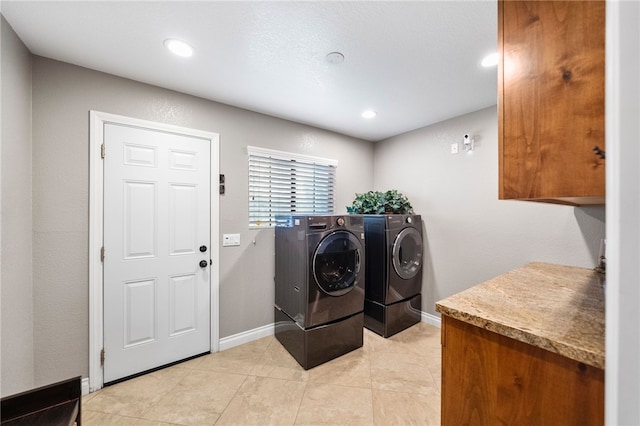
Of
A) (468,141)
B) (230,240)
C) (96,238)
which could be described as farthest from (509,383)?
(96,238)

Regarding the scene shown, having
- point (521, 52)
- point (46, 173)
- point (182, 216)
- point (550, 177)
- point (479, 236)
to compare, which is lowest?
point (479, 236)

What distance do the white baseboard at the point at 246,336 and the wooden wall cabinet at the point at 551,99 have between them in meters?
2.63

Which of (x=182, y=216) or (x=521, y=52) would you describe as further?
(x=182, y=216)

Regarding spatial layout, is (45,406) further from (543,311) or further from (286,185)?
(286,185)

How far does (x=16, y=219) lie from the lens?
152 cm

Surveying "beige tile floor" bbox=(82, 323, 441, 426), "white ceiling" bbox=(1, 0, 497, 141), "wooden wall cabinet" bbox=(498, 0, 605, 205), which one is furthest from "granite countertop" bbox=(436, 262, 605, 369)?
"white ceiling" bbox=(1, 0, 497, 141)

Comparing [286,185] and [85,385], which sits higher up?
[286,185]

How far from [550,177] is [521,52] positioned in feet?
1.47

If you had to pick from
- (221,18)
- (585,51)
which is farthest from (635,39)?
(221,18)

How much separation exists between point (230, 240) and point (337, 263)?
1.11 metres

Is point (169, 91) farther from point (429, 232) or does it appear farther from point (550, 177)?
point (429, 232)

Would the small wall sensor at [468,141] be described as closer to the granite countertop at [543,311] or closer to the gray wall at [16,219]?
the granite countertop at [543,311]

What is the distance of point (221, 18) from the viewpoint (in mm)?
1406

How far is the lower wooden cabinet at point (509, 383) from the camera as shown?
2.54 feet
